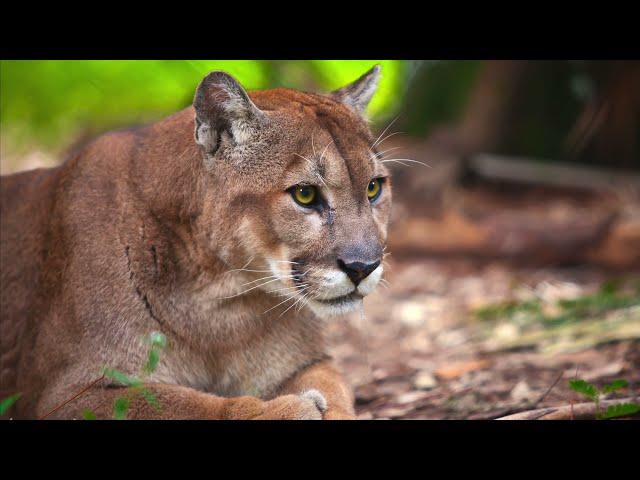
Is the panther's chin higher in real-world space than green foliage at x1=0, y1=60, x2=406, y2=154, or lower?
lower

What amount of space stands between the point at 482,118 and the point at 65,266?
26.9ft

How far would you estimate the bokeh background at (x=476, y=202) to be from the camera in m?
6.25

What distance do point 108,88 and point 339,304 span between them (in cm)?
930

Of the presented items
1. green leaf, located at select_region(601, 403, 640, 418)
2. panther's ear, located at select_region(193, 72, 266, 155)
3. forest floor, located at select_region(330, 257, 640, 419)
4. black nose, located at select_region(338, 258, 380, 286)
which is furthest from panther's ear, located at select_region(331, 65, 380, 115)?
green leaf, located at select_region(601, 403, 640, 418)

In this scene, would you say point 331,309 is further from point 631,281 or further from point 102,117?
point 102,117

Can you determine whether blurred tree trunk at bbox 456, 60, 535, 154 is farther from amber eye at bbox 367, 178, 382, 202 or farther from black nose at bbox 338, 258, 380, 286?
black nose at bbox 338, 258, 380, 286

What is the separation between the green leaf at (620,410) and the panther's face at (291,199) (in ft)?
4.36

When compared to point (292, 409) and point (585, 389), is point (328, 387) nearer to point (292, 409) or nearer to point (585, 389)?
point (292, 409)

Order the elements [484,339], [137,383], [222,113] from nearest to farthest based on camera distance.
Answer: [137,383], [222,113], [484,339]

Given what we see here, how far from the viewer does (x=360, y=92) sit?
17.4ft

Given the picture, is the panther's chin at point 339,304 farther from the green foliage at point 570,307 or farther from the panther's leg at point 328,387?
the green foliage at point 570,307

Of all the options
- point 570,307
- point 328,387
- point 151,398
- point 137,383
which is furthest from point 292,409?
point 570,307

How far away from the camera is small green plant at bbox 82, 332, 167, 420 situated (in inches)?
147

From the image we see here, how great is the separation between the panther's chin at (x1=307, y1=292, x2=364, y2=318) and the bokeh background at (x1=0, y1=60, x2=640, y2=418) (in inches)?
42.0
